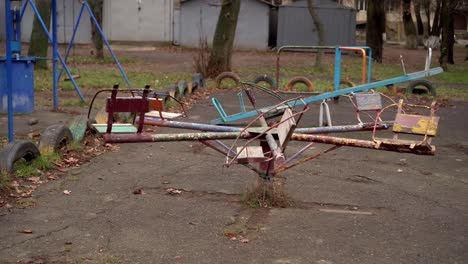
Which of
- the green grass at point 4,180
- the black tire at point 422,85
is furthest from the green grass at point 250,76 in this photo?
the green grass at point 4,180

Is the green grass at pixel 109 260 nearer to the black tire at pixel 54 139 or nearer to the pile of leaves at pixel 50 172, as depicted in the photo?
the pile of leaves at pixel 50 172

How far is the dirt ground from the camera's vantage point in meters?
4.87

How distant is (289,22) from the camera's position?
37.9 metres

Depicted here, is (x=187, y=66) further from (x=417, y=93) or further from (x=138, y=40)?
(x=138, y=40)

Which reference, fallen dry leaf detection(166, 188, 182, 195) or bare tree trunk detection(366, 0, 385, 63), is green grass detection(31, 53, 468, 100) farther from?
fallen dry leaf detection(166, 188, 182, 195)

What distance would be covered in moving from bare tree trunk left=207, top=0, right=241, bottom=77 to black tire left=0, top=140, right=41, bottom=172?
12.4m

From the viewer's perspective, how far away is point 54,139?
7.59 meters

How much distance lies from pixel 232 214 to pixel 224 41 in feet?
47.4

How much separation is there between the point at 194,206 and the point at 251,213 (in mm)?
528

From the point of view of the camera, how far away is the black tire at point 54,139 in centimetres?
749

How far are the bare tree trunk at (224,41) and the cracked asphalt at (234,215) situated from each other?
36.6 feet

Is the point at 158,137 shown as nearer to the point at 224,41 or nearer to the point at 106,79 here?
the point at 106,79

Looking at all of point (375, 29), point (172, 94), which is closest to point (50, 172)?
point (172, 94)

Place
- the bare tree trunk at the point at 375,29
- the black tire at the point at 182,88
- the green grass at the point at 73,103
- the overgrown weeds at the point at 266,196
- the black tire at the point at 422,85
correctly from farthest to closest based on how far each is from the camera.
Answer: the bare tree trunk at the point at 375,29
the black tire at the point at 422,85
the black tire at the point at 182,88
the green grass at the point at 73,103
the overgrown weeds at the point at 266,196
